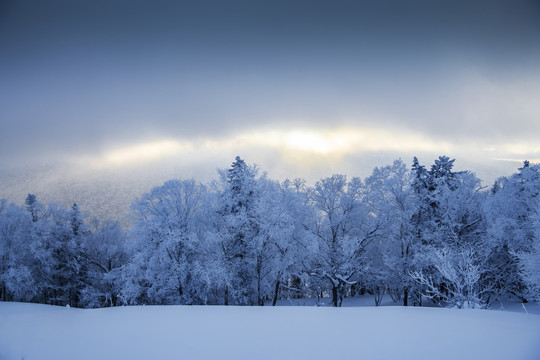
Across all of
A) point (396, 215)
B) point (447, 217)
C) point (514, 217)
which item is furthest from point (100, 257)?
point (514, 217)

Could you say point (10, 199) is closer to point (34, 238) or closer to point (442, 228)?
point (34, 238)

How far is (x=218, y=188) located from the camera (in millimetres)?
20938

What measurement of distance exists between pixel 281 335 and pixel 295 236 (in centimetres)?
1342

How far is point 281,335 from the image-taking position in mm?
7969

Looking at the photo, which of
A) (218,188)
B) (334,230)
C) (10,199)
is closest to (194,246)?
(218,188)

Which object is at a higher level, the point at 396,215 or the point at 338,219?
the point at 396,215

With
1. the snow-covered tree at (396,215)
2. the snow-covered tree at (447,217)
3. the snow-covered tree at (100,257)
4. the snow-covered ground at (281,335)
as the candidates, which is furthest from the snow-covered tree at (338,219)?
the snow-covered tree at (100,257)

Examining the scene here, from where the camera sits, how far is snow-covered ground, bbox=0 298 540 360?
6.58 metres

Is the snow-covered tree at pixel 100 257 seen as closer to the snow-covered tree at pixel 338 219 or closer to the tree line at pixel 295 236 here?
the tree line at pixel 295 236

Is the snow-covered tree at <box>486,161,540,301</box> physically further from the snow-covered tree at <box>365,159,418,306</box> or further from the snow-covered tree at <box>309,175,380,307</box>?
the snow-covered tree at <box>309,175,380,307</box>

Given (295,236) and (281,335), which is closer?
(281,335)

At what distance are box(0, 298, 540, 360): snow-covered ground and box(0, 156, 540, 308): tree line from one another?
7598 mm

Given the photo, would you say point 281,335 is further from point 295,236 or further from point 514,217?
point 514,217

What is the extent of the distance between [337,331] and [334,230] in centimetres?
1502
